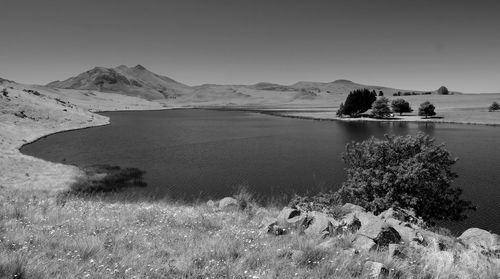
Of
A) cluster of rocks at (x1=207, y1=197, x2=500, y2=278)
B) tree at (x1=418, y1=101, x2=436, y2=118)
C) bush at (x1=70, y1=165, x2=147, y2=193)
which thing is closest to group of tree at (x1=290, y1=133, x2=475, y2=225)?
cluster of rocks at (x1=207, y1=197, x2=500, y2=278)

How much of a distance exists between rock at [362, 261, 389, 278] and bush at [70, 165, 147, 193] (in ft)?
104

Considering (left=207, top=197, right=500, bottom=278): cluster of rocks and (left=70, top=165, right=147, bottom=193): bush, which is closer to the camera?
(left=207, top=197, right=500, bottom=278): cluster of rocks

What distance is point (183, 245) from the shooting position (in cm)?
955

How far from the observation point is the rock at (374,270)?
25.4ft

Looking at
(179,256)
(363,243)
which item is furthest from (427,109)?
(179,256)

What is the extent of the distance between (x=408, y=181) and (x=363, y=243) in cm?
1440

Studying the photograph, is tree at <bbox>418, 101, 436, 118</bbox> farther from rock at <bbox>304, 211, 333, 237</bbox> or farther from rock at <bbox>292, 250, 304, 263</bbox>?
rock at <bbox>292, 250, 304, 263</bbox>

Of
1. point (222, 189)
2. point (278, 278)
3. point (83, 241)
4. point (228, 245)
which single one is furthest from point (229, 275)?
point (222, 189)

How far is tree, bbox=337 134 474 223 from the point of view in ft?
74.7

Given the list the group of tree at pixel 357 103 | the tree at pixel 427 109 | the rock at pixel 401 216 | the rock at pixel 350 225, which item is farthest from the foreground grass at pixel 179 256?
the group of tree at pixel 357 103

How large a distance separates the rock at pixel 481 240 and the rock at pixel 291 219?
21.8 feet

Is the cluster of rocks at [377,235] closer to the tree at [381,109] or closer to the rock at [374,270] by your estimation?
the rock at [374,270]

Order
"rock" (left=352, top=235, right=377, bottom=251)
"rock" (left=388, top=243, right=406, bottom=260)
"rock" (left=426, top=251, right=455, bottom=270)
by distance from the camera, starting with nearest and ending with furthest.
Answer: "rock" (left=426, top=251, right=455, bottom=270)
"rock" (left=388, top=243, right=406, bottom=260)
"rock" (left=352, top=235, right=377, bottom=251)

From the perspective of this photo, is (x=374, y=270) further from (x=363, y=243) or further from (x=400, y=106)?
(x=400, y=106)
